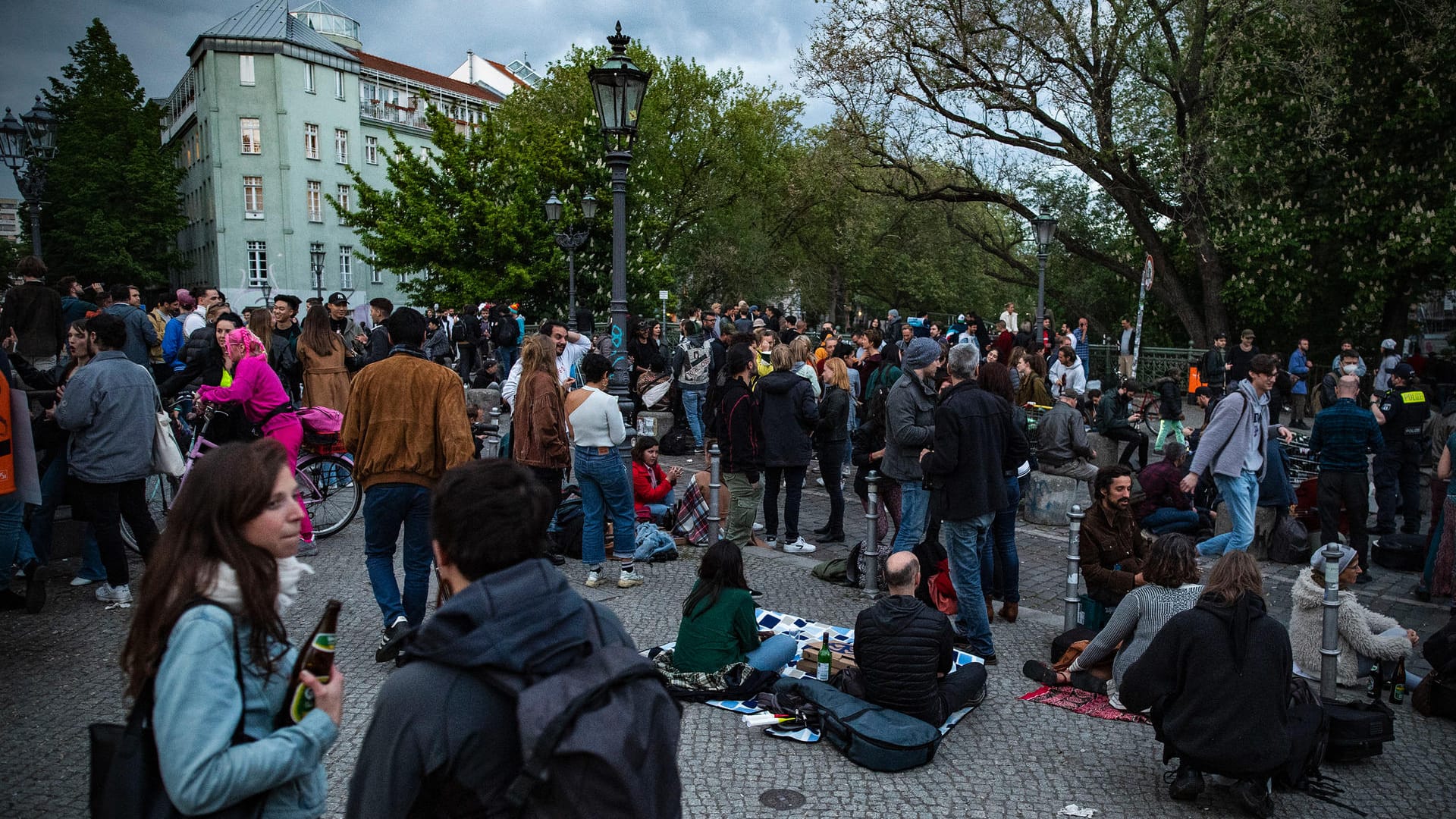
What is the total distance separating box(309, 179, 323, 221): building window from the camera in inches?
2335

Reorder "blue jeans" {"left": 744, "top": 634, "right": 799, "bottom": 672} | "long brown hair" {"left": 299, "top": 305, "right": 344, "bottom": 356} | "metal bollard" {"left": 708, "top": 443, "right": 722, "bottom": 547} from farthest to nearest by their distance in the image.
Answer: "long brown hair" {"left": 299, "top": 305, "right": 344, "bottom": 356} < "metal bollard" {"left": 708, "top": 443, "right": 722, "bottom": 547} < "blue jeans" {"left": 744, "top": 634, "right": 799, "bottom": 672}

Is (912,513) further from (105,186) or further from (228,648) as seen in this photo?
(105,186)

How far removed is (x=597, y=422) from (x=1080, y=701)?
3859 mm

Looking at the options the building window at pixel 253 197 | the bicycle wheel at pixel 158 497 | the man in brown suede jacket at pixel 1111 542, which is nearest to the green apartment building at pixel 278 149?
the building window at pixel 253 197

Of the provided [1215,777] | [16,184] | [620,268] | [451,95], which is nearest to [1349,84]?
[620,268]

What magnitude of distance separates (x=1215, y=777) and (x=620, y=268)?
20.1 feet

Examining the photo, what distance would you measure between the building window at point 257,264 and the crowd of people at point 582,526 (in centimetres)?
4888

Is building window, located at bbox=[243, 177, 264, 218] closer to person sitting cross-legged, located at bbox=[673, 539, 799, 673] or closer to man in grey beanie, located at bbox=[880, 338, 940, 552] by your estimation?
man in grey beanie, located at bbox=[880, 338, 940, 552]

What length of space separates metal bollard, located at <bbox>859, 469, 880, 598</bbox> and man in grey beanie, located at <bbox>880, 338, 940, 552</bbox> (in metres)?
0.22

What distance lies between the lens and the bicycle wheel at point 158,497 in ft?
27.2

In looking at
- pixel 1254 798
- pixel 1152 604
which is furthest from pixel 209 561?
pixel 1152 604

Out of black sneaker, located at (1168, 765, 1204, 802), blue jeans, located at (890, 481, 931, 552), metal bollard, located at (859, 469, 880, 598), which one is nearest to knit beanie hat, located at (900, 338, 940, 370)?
blue jeans, located at (890, 481, 931, 552)

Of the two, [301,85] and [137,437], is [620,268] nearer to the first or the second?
[137,437]

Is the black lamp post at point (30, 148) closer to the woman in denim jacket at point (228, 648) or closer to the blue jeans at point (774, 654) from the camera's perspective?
the blue jeans at point (774, 654)
